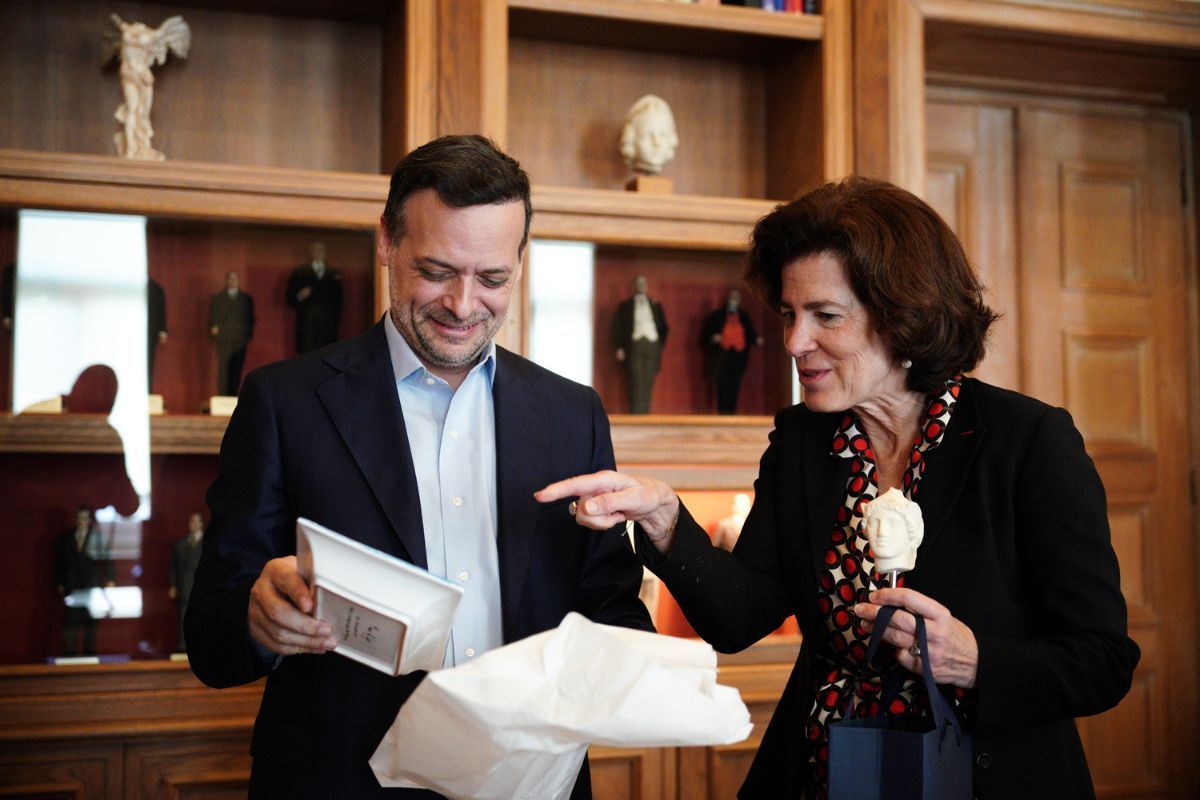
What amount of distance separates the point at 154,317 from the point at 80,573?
1.98ft

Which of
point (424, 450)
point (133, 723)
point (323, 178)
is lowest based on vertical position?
point (133, 723)

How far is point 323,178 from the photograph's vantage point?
104 inches

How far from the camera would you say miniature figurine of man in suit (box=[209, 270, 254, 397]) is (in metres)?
2.63

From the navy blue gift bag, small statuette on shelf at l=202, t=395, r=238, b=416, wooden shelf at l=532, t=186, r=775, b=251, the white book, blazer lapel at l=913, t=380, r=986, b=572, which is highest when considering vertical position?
wooden shelf at l=532, t=186, r=775, b=251

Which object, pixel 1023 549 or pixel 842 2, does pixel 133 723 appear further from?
pixel 842 2

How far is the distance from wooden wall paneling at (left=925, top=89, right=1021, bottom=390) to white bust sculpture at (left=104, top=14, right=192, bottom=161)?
231 centimetres

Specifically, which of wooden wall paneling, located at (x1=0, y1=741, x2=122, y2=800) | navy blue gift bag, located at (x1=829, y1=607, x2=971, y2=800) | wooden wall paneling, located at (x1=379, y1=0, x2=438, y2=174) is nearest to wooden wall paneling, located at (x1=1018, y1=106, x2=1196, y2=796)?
wooden wall paneling, located at (x1=379, y1=0, x2=438, y2=174)

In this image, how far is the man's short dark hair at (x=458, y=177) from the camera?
1.52 m

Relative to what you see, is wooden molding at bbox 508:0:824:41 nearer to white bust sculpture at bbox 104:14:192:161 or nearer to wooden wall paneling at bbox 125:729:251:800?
white bust sculpture at bbox 104:14:192:161

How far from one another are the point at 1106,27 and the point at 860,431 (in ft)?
6.73

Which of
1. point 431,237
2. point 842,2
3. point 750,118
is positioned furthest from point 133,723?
point 842,2

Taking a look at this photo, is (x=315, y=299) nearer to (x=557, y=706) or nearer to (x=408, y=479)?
(x=408, y=479)

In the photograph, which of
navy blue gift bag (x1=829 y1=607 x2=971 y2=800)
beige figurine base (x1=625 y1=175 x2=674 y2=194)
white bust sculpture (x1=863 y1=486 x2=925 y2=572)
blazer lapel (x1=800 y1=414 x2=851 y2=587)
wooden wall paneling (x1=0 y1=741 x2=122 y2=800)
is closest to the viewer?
navy blue gift bag (x1=829 y1=607 x2=971 y2=800)

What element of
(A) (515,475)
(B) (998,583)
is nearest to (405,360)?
(A) (515,475)
